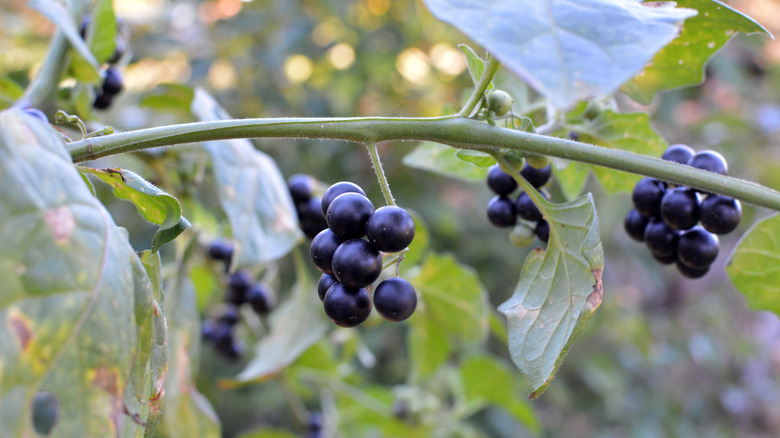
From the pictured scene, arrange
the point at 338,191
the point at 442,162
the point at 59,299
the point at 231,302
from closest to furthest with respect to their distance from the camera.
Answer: the point at 59,299 → the point at 338,191 → the point at 442,162 → the point at 231,302

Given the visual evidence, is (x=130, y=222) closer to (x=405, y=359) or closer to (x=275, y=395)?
(x=275, y=395)

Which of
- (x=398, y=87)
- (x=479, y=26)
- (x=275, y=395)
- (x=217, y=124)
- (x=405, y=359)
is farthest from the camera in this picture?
(x=398, y=87)

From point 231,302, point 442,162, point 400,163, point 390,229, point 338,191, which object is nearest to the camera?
point 390,229

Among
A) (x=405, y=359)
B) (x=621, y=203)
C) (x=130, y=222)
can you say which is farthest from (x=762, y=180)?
(x=130, y=222)

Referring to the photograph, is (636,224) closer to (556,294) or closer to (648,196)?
(648,196)

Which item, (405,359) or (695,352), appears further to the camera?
(695,352)

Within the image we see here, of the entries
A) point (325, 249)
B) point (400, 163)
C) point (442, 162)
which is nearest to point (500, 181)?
point (442, 162)

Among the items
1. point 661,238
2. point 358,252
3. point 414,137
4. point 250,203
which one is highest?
point 414,137
